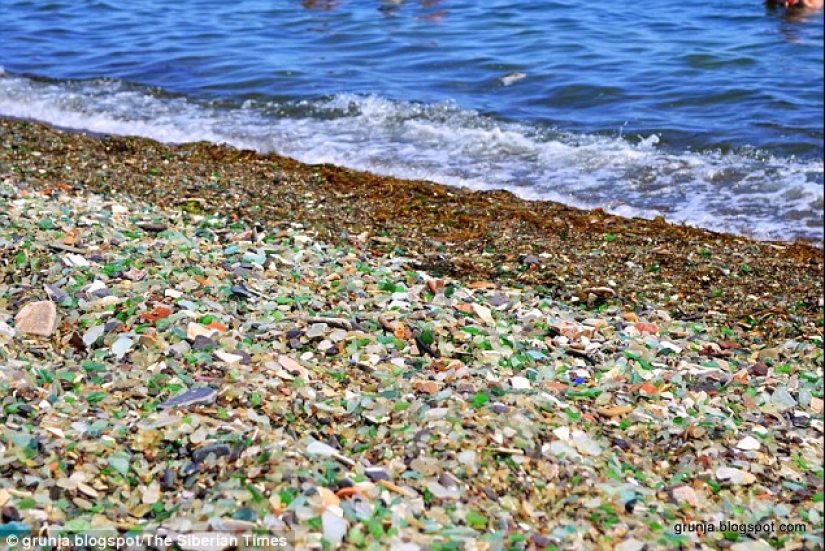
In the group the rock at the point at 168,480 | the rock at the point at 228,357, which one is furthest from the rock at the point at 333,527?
the rock at the point at 228,357

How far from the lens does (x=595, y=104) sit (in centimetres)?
1121

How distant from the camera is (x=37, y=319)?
4.53 metres

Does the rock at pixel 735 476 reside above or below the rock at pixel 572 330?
below

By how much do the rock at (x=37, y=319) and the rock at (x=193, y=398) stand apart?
3.28 ft

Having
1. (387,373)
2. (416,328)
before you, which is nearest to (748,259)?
(416,328)

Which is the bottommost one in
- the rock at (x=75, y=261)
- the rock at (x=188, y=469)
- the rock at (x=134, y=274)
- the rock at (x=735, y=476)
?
the rock at (x=735, y=476)

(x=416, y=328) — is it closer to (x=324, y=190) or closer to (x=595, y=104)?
(x=324, y=190)

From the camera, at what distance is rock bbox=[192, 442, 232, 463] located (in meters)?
3.41

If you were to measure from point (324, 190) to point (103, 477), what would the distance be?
16.4ft

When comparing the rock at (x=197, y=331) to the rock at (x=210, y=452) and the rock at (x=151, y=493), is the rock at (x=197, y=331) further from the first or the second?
the rock at (x=151, y=493)

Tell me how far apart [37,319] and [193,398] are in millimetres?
1192

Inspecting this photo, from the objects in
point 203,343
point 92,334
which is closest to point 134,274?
point 92,334

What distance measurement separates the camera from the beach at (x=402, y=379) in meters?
3.28

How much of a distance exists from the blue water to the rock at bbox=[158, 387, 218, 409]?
517cm
